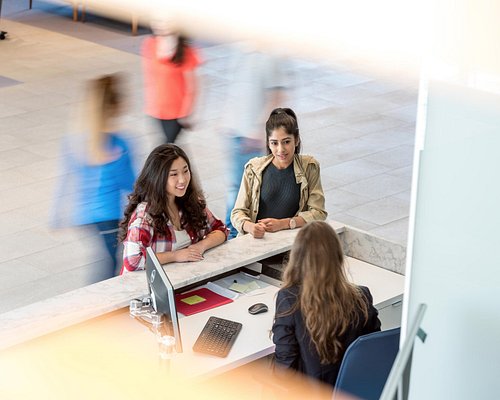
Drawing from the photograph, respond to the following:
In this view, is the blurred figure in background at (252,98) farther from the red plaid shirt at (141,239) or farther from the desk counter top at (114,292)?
the red plaid shirt at (141,239)

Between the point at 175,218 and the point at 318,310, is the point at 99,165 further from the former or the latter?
the point at 318,310

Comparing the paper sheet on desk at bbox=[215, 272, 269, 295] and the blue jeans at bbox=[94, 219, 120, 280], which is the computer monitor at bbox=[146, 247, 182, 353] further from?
the blue jeans at bbox=[94, 219, 120, 280]

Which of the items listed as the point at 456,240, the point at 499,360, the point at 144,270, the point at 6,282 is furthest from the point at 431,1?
the point at 6,282

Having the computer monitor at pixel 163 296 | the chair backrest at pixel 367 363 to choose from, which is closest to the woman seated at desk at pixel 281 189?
the computer monitor at pixel 163 296

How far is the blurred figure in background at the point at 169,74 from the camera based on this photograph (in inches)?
257

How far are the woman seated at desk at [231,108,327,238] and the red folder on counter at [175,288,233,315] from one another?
547 millimetres

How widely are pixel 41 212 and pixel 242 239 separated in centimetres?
253

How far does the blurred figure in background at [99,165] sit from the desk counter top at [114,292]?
0.71 meters

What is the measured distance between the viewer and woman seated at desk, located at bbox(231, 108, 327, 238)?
5.19 metres

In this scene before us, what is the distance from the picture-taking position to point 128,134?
7297 mm

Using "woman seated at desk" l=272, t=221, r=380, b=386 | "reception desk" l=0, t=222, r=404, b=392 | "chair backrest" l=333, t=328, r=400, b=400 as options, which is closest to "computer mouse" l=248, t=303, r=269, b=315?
"reception desk" l=0, t=222, r=404, b=392

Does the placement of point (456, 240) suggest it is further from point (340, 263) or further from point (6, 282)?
point (6, 282)

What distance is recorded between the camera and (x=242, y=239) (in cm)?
506

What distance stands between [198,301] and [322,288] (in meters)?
1.07
